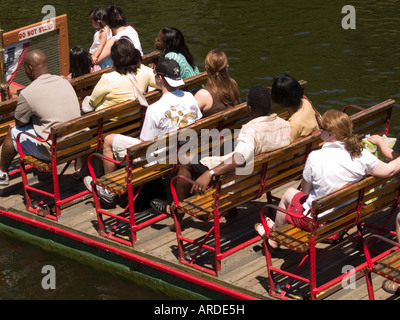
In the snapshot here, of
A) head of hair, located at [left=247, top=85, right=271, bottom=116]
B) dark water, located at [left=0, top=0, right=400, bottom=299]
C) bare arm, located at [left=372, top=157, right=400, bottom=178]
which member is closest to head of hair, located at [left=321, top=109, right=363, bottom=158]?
bare arm, located at [left=372, top=157, right=400, bottom=178]

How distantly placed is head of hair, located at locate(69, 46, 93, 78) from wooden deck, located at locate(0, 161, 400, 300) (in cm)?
216

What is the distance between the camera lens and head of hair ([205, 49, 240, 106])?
33.9 ft

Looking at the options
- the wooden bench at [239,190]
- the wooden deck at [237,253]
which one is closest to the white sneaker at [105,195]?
the wooden deck at [237,253]

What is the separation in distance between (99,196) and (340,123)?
3.40m

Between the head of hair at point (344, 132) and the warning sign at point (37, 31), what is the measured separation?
5866mm

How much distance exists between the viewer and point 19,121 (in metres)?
10.9

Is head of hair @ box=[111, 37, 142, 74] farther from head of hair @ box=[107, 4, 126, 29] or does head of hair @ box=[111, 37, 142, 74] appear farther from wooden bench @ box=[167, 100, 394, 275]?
head of hair @ box=[107, 4, 126, 29]

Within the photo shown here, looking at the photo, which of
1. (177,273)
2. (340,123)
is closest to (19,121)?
(177,273)

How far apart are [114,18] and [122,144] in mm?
3331

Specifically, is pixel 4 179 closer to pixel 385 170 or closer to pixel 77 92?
pixel 77 92

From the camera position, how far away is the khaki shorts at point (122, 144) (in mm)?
10547

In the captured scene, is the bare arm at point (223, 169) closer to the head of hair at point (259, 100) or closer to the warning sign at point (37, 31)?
the head of hair at point (259, 100)

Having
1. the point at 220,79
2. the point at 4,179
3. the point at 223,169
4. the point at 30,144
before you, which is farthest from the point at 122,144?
the point at 4,179
